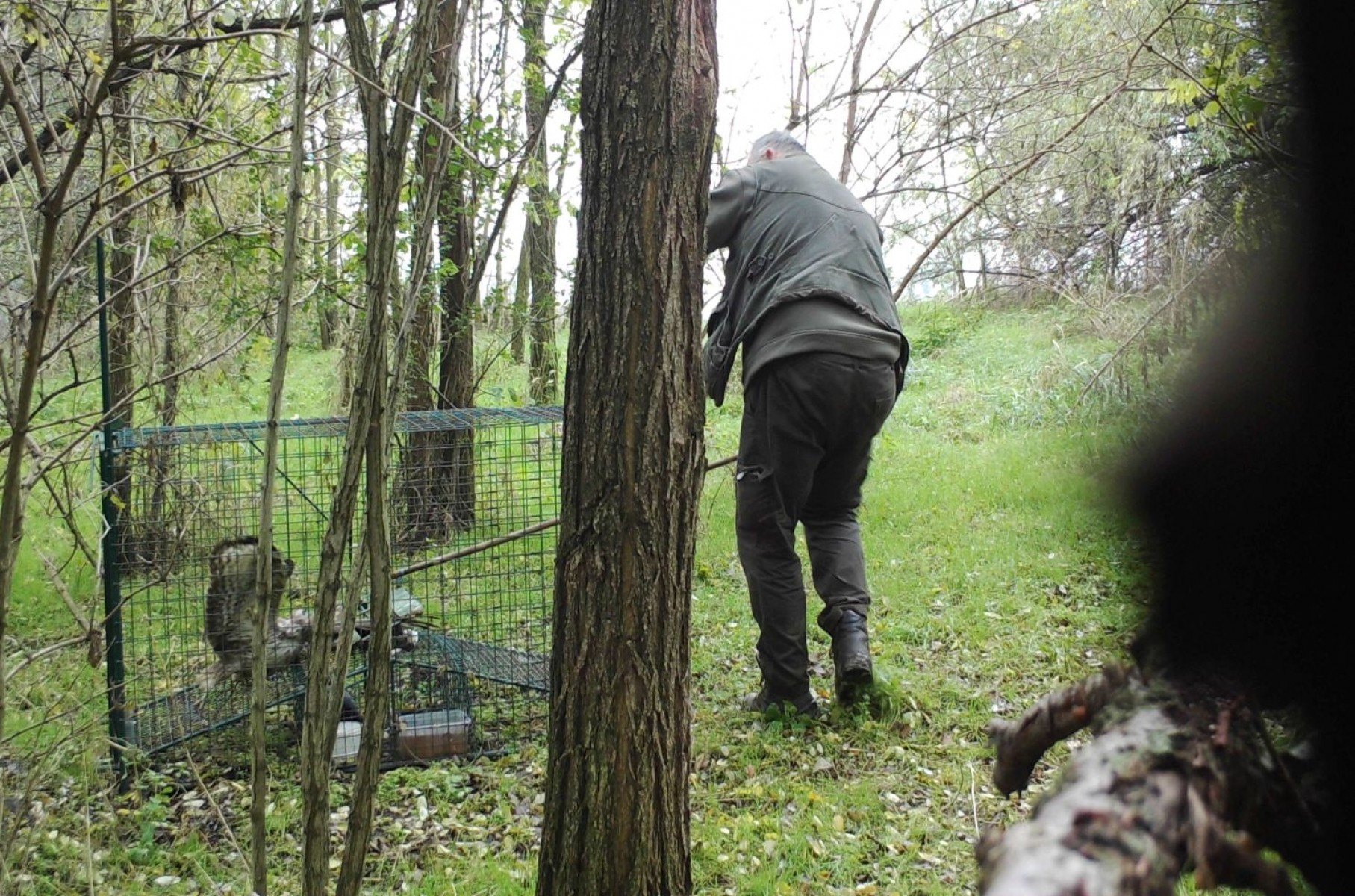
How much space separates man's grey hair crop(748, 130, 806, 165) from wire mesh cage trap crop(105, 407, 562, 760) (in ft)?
4.86

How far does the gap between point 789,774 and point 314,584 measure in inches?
96.7

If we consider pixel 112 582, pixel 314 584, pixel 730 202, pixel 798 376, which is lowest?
pixel 314 584

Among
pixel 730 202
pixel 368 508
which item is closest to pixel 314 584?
pixel 730 202

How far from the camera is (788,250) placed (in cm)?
388

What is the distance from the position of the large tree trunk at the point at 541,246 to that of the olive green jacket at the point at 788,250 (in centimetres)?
150

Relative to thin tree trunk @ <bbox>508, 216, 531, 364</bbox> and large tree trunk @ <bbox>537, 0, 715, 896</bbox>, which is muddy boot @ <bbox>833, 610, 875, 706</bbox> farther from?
thin tree trunk @ <bbox>508, 216, 531, 364</bbox>

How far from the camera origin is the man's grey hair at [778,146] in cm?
421

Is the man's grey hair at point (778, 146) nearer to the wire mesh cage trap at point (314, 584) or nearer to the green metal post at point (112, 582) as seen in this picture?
the wire mesh cage trap at point (314, 584)

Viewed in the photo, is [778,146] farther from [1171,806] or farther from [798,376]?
[1171,806]

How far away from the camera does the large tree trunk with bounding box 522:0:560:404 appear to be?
→ 536cm

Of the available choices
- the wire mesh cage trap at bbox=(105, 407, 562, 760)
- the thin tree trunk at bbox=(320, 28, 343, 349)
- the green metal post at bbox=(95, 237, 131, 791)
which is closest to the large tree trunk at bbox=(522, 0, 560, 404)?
the thin tree trunk at bbox=(320, 28, 343, 349)

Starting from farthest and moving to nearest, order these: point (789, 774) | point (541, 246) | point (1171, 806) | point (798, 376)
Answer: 1. point (541, 246)
2. point (798, 376)
3. point (789, 774)
4. point (1171, 806)

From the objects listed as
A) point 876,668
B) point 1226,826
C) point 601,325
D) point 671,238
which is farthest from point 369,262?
point 876,668

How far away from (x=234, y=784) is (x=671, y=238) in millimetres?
2943
